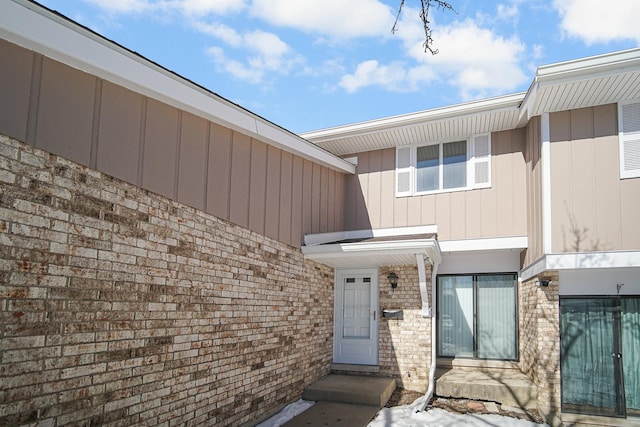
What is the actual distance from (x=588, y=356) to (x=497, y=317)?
6.59 feet

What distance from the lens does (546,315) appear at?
746cm

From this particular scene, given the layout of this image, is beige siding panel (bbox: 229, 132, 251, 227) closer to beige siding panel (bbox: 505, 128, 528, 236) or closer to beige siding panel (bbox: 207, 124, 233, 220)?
beige siding panel (bbox: 207, 124, 233, 220)

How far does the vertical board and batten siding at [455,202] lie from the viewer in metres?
8.91

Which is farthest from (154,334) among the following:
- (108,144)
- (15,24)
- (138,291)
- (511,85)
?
(511,85)

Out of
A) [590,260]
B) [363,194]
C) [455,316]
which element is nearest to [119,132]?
[363,194]

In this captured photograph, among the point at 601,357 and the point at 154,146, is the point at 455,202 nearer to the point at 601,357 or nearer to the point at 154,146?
the point at 601,357

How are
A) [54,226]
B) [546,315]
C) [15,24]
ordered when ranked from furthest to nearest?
[546,315] → [54,226] → [15,24]

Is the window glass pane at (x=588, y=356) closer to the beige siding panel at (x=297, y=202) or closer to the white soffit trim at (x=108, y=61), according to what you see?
the beige siding panel at (x=297, y=202)

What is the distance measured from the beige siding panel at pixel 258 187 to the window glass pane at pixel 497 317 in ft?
16.3

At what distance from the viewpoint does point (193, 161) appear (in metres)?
5.89

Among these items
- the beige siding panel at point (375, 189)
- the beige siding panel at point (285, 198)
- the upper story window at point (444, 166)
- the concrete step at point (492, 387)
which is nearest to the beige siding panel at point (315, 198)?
the beige siding panel at point (285, 198)

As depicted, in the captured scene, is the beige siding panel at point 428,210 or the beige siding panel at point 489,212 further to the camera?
the beige siding panel at point 428,210

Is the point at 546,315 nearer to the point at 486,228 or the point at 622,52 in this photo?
the point at 486,228

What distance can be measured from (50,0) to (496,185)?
7.67m
